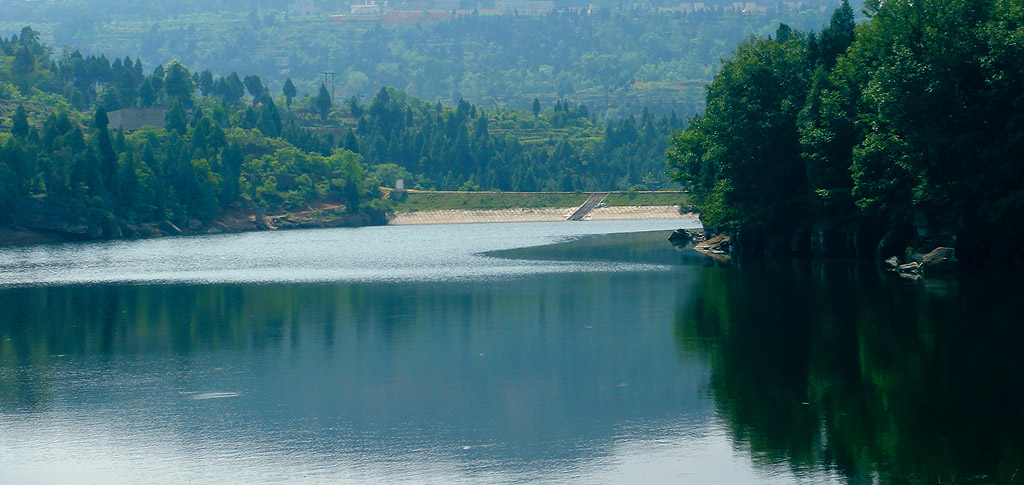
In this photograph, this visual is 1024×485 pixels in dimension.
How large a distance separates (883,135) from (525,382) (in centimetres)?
5251

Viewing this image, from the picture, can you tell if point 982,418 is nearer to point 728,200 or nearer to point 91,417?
point 91,417

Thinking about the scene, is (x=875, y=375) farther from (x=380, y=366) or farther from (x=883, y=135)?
(x=883, y=135)

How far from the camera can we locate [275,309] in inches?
3002

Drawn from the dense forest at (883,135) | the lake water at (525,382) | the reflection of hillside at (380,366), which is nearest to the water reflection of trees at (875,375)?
the lake water at (525,382)

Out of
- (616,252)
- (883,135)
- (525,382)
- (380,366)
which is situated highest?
(883,135)

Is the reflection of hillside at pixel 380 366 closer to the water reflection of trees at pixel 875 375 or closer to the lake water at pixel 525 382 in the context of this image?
the lake water at pixel 525 382

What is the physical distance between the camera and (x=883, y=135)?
89.1m

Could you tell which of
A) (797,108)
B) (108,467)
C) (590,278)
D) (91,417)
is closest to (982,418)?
(108,467)

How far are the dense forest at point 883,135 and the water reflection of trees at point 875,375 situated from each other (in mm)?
9313

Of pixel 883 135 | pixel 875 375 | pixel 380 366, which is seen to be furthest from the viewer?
pixel 883 135

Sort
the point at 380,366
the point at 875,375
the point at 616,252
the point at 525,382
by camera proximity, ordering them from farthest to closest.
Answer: the point at 616,252 < the point at 380,366 < the point at 525,382 < the point at 875,375

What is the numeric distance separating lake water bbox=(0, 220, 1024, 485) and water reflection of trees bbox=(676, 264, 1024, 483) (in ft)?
0.51

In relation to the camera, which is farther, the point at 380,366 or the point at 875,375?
the point at 380,366

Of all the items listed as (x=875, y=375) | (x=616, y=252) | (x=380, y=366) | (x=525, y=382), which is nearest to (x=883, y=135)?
(x=875, y=375)
